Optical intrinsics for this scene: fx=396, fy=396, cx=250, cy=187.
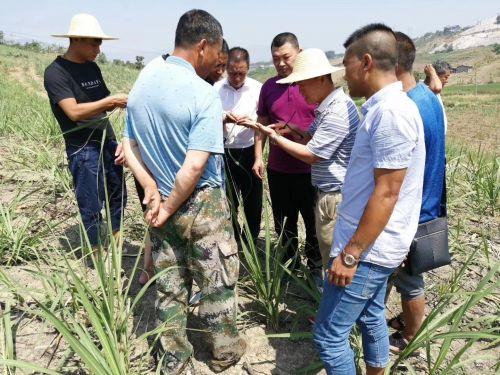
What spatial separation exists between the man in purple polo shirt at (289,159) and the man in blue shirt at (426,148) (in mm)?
748

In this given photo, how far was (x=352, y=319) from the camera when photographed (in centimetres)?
157

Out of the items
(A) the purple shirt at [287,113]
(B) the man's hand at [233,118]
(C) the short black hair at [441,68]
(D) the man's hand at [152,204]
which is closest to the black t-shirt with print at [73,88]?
(B) the man's hand at [233,118]

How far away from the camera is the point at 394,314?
2471 millimetres

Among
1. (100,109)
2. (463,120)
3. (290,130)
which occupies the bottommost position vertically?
(463,120)

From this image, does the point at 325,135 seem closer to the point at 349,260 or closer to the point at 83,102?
the point at 349,260

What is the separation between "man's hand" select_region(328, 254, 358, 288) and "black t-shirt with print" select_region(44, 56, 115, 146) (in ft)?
5.43

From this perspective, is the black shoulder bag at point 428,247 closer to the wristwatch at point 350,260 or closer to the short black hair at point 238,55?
the wristwatch at point 350,260

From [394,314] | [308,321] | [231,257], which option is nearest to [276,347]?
[308,321]

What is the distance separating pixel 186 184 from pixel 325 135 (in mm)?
744

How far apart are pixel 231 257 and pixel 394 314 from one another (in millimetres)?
1230

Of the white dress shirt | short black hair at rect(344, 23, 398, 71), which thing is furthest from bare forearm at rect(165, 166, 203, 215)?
the white dress shirt

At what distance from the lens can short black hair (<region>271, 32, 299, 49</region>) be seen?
271cm

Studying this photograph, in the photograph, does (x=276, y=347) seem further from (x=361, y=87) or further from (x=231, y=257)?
(x=361, y=87)

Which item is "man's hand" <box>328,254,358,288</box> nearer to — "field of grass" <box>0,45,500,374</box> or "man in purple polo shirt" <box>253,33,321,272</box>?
"field of grass" <box>0,45,500,374</box>
